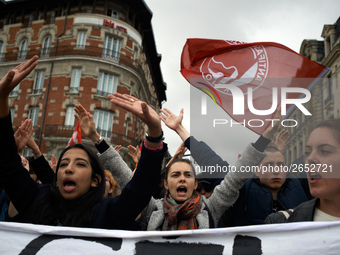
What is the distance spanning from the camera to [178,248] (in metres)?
1.85

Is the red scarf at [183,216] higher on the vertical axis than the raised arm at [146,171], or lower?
lower

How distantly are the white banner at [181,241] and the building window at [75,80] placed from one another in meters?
20.5

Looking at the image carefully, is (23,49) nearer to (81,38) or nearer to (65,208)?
(81,38)

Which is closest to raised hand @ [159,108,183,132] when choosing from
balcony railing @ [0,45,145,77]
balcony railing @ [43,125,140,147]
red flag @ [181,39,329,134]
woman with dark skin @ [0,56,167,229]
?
red flag @ [181,39,329,134]

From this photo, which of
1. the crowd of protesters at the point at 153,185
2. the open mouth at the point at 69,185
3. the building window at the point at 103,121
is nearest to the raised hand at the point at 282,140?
the crowd of protesters at the point at 153,185

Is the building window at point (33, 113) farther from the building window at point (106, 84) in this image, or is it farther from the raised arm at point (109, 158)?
the raised arm at point (109, 158)

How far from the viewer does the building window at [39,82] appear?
22.2m

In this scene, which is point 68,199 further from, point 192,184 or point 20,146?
point 192,184

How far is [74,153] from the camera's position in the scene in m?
2.42

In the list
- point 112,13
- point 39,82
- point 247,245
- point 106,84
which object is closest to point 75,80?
point 106,84

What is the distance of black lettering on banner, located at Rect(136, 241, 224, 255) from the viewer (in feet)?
5.98

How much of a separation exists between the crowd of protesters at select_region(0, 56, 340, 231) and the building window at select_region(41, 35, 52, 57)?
21927 mm

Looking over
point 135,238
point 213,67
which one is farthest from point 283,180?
point 213,67

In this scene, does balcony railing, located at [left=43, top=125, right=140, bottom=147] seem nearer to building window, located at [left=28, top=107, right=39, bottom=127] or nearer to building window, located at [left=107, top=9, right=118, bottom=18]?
building window, located at [left=28, top=107, right=39, bottom=127]
